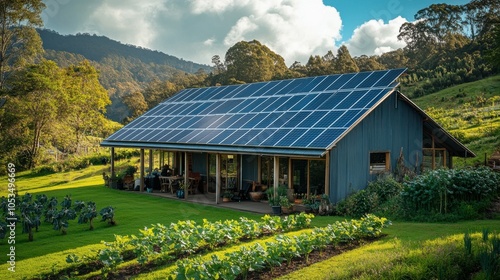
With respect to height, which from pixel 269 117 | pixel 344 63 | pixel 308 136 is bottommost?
pixel 308 136

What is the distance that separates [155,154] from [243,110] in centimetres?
1665

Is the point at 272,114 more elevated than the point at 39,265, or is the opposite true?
the point at 272,114

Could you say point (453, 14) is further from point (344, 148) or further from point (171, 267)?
point (171, 267)

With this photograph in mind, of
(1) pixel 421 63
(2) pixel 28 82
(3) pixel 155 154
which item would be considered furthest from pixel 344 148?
(1) pixel 421 63

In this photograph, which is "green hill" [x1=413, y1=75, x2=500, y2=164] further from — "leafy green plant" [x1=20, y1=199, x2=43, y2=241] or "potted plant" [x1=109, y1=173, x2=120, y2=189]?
"leafy green plant" [x1=20, y1=199, x2=43, y2=241]

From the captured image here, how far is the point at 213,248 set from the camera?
987cm

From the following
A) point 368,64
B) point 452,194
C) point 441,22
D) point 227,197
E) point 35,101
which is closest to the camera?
point 452,194

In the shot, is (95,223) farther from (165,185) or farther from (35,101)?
(35,101)

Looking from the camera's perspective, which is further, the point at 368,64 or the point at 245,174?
the point at 368,64

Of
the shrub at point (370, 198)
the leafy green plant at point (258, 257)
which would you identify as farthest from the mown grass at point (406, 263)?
the shrub at point (370, 198)

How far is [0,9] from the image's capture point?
34031 mm

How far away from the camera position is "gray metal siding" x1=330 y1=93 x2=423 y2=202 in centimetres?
1555

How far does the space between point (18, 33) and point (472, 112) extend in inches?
1496

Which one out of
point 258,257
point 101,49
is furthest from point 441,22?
point 101,49
